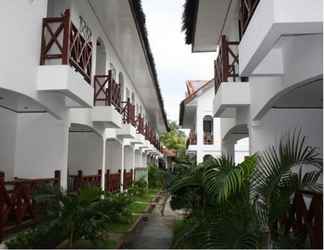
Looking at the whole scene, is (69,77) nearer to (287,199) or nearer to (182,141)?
(287,199)

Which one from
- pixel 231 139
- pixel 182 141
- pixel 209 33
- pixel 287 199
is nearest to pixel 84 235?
pixel 287 199

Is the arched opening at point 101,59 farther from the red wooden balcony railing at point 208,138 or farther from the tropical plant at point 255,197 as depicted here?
the red wooden balcony railing at point 208,138

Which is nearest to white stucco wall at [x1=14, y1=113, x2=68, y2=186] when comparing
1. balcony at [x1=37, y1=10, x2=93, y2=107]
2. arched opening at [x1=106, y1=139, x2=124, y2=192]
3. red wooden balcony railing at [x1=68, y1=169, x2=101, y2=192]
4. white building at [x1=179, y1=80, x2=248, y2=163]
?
balcony at [x1=37, y1=10, x2=93, y2=107]

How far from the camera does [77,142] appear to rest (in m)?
13.4

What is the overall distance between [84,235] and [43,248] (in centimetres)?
71

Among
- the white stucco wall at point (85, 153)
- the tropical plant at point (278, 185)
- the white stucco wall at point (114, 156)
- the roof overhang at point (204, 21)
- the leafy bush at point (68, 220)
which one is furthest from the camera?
the white stucco wall at point (114, 156)

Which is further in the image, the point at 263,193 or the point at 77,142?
the point at 77,142

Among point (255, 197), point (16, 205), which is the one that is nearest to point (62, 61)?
point (16, 205)

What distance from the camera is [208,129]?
75.2ft

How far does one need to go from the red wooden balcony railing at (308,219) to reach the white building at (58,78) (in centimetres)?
436

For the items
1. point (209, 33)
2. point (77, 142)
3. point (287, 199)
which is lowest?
point (287, 199)

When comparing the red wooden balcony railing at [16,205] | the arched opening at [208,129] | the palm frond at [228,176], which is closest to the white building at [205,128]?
the arched opening at [208,129]

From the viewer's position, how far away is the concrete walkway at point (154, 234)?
7.30 m

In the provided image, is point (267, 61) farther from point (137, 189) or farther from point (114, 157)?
point (137, 189)
